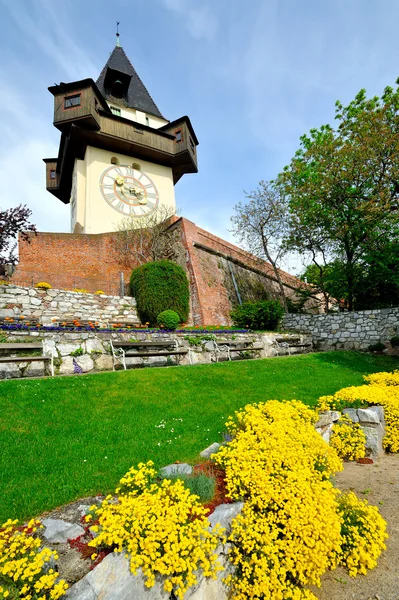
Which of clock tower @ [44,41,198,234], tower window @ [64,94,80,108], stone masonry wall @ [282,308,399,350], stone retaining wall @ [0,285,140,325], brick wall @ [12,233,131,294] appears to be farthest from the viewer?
clock tower @ [44,41,198,234]

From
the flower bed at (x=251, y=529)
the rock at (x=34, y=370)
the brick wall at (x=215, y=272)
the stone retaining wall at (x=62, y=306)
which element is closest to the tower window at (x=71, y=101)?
the brick wall at (x=215, y=272)

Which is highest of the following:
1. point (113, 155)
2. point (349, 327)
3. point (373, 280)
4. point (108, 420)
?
point (113, 155)

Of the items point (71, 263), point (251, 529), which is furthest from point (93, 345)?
point (71, 263)

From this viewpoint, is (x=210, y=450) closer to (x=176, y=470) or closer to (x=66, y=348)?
(x=176, y=470)

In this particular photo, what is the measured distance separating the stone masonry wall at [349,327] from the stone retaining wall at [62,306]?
853 centimetres

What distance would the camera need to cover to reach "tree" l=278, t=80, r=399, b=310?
12375 millimetres

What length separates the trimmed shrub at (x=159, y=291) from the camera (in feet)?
45.3

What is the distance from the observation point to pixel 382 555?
286cm

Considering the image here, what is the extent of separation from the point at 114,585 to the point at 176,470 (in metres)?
1.31

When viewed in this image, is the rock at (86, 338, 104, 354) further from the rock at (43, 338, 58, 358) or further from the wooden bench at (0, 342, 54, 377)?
the wooden bench at (0, 342, 54, 377)

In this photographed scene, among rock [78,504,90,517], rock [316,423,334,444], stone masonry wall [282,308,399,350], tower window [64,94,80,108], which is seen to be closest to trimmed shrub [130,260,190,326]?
stone masonry wall [282,308,399,350]

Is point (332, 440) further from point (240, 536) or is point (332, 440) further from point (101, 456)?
point (101, 456)

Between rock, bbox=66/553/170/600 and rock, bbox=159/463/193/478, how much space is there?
1.08 meters

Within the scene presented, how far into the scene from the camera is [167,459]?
3.49 meters
